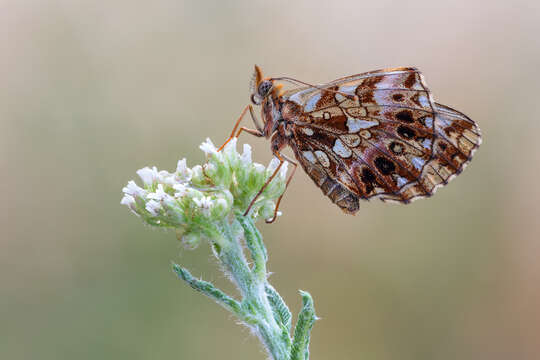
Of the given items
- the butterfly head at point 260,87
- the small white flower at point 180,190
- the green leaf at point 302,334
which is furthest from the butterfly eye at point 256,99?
the green leaf at point 302,334

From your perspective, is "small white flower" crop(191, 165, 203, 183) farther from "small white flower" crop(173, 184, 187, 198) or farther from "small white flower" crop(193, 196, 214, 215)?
"small white flower" crop(193, 196, 214, 215)

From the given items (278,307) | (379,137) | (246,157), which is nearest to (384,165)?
(379,137)

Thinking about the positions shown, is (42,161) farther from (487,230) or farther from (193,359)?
(487,230)

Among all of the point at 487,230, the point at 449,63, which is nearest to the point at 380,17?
the point at 449,63

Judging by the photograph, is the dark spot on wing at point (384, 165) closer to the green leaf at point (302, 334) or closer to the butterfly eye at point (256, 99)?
the butterfly eye at point (256, 99)

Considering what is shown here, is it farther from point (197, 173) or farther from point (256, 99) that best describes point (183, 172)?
point (256, 99)

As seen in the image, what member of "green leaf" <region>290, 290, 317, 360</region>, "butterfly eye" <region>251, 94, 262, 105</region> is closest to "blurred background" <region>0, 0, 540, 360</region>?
"butterfly eye" <region>251, 94, 262, 105</region>
